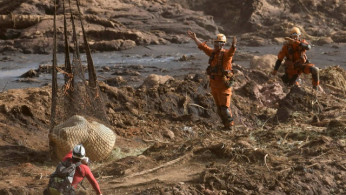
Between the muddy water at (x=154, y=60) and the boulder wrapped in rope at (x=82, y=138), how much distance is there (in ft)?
25.1

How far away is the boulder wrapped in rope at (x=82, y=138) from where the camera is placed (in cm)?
775

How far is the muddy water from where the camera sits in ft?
56.3

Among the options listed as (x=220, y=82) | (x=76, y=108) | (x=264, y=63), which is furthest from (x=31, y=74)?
(x=220, y=82)

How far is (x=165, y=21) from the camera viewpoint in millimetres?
23812

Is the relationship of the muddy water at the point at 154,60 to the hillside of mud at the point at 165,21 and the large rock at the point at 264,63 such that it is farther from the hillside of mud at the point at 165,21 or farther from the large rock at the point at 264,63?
the large rock at the point at 264,63

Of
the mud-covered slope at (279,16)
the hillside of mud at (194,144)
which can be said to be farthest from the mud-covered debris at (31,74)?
the mud-covered slope at (279,16)

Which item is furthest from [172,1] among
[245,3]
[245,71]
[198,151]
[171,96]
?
[198,151]

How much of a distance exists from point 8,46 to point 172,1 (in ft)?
31.7

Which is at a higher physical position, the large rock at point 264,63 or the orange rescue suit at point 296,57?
the orange rescue suit at point 296,57

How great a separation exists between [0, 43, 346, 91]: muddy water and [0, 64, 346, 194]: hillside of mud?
15.2 ft

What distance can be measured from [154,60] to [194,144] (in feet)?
39.7

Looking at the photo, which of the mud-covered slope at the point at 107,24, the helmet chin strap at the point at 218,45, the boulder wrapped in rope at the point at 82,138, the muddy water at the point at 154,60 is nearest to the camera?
the boulder wrapped in rope at the point at 82,138

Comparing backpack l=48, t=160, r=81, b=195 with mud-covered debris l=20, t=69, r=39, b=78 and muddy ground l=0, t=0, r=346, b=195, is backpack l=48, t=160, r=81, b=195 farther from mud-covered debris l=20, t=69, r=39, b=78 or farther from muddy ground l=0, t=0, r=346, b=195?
mud-covered debris l=20, t=69, r=39, b=78

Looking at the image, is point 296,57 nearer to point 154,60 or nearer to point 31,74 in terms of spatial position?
point 31,74
